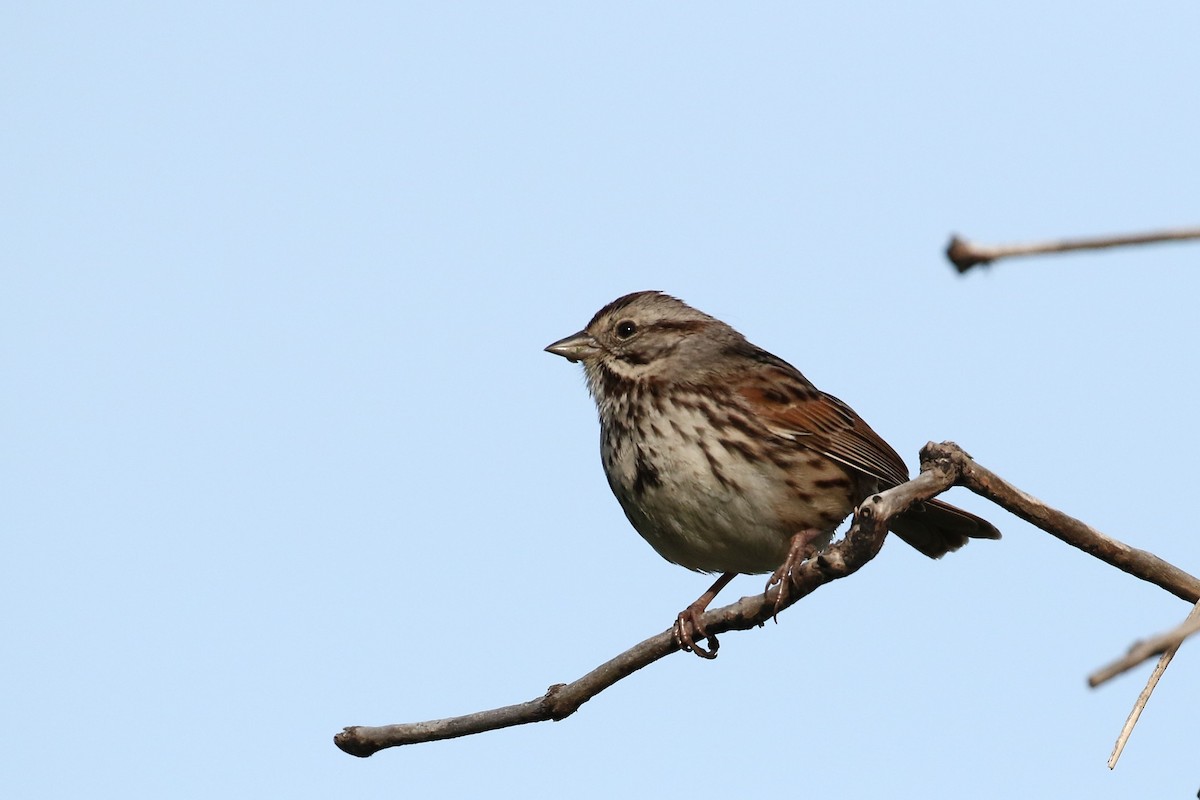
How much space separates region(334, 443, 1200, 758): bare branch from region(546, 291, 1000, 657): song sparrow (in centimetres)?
97

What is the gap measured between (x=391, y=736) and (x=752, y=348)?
11.0ft

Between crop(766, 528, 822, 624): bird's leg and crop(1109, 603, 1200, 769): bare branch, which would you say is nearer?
crop(1109, 603, 1200, 769): bare branch

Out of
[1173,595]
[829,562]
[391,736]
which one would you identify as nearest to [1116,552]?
[1173,595]

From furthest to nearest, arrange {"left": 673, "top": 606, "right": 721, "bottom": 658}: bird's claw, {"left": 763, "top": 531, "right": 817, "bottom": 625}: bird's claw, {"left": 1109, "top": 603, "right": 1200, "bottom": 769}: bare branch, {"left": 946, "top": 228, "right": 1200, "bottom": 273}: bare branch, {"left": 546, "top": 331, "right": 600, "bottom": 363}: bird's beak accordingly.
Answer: {"left": 546, "top": 331, "right": 600, "bottom": 363}: bird's beak < {"left": 673, "top": 606, "right": 721, "bottom": 658}: bird's claw < {"left": 763, "top": 531, "right": 817, "bottom": 625}: bird's claw < {"left": 1109, "top": 603, "right": 1200, "bottom": 769}: bare branch < {"left": 946, "top": 228, "right": 1200, "bottom": 273}: bare branch

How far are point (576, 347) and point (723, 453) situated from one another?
1187mm

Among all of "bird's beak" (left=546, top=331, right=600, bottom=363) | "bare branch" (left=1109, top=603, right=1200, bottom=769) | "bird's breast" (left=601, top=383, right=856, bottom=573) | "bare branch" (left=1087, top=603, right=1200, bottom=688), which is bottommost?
"bare branch" (left=1109, top=603, right=1200, bottom=769)

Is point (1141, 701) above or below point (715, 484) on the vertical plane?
below

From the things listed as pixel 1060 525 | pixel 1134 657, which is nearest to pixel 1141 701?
pixel 1060 525

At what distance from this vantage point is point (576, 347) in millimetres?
6668

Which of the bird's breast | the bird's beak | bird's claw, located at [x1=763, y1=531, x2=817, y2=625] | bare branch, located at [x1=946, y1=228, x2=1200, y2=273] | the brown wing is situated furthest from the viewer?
the bird's beak

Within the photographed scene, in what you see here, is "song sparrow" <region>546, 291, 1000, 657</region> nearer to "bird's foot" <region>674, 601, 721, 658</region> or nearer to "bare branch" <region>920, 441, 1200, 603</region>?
"bird's foot" <region>674, 601, 721, 658</region>

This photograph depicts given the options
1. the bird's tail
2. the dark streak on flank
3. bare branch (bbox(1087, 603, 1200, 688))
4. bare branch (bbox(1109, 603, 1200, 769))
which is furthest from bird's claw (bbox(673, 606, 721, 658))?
bare branch (bbox(1087, 603, 1200, 688))

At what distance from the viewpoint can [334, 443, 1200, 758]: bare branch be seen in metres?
3.36

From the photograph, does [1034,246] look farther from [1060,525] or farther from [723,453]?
[723,453]
